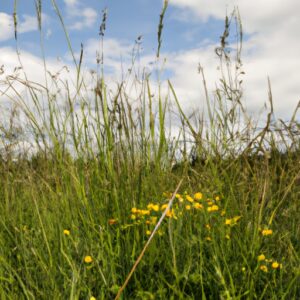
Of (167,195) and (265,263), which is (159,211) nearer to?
(167,195)

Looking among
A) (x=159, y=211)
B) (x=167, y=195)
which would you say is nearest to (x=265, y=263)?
(x=159, y=211)

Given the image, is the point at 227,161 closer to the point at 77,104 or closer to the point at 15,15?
the point at 77,104

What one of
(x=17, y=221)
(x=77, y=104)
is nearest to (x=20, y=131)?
(x=17, y=221)

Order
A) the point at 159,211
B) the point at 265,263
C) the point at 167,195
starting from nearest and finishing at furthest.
A: the point at 265,263 < the point at 159,211 < the point at 167,195

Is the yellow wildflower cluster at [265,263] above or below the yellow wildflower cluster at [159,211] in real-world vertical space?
below

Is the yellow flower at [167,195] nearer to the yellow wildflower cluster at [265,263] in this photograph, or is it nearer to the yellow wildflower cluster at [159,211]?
the yellow wildflower cluster at [159,211]

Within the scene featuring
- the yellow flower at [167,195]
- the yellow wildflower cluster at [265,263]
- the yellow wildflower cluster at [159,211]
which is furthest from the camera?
the yellow flower at [167,195]

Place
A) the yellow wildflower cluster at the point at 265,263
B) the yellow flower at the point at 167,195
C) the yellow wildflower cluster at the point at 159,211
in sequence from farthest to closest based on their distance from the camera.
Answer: the yellow flower at the point at 167,195 → the yellow wildflower cluster at the point at 159,211 → the yellow wildflower cluster at the point at 265,263

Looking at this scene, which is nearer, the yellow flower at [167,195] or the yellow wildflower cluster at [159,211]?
the yellow wildflower cluster at [159,211]

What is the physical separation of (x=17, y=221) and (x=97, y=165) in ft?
2.41

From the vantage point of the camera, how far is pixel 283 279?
1.97m

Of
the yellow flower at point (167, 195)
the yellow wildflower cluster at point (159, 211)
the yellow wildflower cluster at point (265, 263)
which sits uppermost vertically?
the yellow flower at point (167, 195)

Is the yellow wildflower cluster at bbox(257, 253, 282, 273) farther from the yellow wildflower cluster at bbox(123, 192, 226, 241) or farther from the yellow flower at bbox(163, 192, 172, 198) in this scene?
the yellow flower at bbox(163, 192, 172, 198)

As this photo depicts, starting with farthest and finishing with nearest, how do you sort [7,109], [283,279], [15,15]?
[7,109] < [15,15] < [283,279]
